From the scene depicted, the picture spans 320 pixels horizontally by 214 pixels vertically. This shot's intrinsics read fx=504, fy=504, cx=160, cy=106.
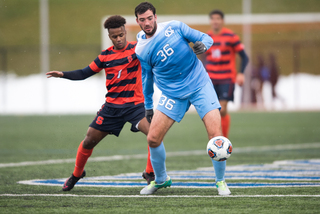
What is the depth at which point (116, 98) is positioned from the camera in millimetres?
5848

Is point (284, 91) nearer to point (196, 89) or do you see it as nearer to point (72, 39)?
point (72, 39)

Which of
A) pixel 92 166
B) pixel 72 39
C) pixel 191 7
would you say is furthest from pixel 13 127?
pixel 191 7

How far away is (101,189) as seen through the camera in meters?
5.58

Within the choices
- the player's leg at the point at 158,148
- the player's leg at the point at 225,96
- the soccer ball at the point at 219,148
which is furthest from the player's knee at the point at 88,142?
the player's leg at the point at 225,96

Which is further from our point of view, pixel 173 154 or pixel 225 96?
pixel 173 154

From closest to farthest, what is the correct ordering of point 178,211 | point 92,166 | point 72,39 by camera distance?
point 178,211 → point 92,166 → point 72,39

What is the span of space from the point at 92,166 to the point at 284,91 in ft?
70.8

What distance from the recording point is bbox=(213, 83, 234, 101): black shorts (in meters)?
8.68

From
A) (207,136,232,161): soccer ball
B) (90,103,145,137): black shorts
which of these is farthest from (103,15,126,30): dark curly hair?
(207,136,232,161): soccer ball

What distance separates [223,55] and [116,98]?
365 centimetres

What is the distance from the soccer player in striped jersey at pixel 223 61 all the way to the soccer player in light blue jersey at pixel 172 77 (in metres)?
3.41

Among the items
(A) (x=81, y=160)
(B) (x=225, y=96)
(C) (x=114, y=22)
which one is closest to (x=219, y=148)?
(A) (x=81, y=160)

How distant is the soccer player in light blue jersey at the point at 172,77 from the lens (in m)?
5.17

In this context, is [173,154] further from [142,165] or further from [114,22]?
[114,22]
